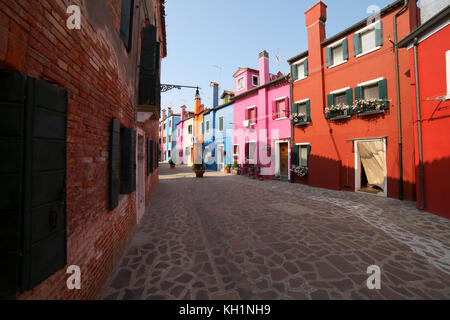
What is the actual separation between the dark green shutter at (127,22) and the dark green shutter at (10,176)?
3.06 metres

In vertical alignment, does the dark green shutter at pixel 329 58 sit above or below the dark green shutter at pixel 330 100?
above

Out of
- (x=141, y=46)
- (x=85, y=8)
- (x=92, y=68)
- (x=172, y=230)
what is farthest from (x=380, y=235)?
(x=141, y=46)

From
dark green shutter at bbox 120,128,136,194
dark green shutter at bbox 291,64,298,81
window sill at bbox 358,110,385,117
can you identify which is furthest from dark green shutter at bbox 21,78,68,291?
dark green shutter at bbox 291,64,298,81

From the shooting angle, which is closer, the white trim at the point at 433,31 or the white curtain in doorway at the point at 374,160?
the white trim at the point at 433,31

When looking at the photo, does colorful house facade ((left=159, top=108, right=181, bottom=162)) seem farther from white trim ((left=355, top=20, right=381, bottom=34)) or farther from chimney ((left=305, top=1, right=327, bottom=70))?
white trim ((left=355, top=20, right=381, bottom=34))

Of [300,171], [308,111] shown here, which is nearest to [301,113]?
[308,111]

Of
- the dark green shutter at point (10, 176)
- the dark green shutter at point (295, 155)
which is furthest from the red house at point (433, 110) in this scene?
the dark green shutter at point (10, 176)

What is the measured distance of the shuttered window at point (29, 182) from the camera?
1.27 metres

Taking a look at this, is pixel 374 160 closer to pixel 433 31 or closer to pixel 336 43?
pixel 433 31

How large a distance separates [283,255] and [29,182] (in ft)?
12.5

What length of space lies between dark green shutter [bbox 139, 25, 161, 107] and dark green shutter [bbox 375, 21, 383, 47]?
10.0m

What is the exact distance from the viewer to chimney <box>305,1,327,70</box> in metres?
11.2

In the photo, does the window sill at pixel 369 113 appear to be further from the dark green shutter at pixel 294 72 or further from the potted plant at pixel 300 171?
the dark green shutter at pixel 294 72
